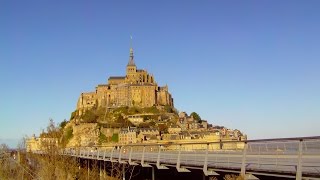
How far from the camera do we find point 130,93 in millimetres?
A: 184750

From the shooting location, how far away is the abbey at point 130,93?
184 metres

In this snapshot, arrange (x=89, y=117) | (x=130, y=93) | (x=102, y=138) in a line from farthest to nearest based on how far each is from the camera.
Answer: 1. (x=130, y=93)
2. (x=89, y=117)
3. (x=102, y=138)

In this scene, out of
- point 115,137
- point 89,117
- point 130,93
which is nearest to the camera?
point 115,137

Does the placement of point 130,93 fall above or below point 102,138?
above

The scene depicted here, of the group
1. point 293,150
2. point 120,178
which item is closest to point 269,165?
point 293,150

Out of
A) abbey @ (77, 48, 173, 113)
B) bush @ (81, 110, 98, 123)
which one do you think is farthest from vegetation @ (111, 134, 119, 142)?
abbey @ (77, 48, 173, 113)

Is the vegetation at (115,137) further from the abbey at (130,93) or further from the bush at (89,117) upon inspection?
the abbey at (130,93)

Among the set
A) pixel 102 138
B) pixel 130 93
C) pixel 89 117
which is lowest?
pixel 102 138

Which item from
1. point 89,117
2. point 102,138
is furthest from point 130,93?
point 102,138

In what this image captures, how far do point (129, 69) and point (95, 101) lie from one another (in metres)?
21.5

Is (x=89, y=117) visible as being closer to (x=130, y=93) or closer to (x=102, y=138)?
(x=130, y=93)

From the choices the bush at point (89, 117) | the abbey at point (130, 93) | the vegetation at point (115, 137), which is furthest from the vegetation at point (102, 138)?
the abbey at point (130, 93)

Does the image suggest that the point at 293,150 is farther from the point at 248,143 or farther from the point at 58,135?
the point at 58,135

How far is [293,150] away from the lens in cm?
1354
